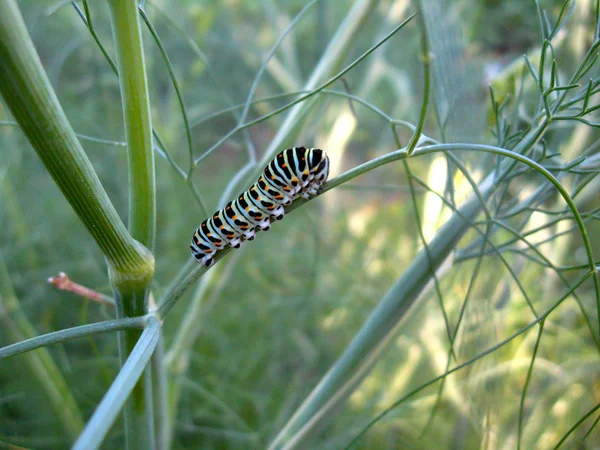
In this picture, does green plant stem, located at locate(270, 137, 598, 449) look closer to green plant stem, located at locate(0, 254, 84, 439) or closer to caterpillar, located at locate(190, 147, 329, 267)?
caterpillar, located at locate(190, 147, 329, 267)

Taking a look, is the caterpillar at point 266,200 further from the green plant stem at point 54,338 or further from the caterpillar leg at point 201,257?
the green plant stem at point 54,338

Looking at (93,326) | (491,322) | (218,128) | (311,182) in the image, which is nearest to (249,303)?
(491,322)

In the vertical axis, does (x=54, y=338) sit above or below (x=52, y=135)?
below

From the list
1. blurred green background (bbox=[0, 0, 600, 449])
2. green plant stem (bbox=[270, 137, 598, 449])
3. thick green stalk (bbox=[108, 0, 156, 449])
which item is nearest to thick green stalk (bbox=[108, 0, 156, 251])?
thick green stalk (bbox=[108, 0, 156, 449])

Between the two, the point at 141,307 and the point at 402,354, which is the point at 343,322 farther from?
the point at 141,307

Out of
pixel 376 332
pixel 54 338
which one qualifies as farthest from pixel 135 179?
pixel 376 332

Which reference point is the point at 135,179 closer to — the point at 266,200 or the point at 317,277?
the point at 266,200
